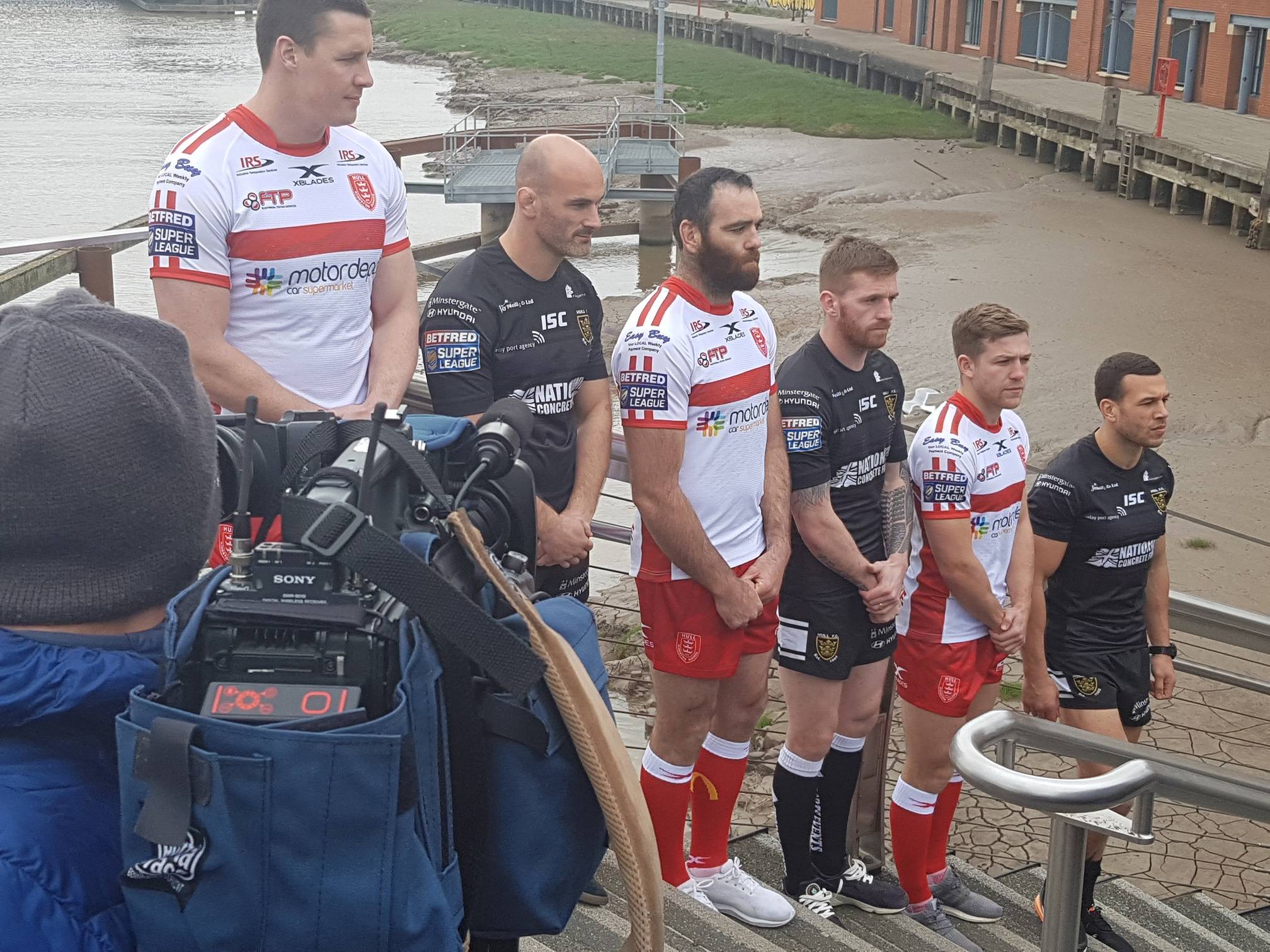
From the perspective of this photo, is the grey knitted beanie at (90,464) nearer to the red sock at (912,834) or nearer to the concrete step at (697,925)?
the concrete step at (697,925)

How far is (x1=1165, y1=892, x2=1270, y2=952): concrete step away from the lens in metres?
4.43

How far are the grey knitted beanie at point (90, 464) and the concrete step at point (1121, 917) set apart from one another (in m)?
3.76

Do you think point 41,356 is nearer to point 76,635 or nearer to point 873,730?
point 76,635

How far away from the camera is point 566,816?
1658mm

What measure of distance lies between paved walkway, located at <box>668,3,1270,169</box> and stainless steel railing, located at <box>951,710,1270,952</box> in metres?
20.4

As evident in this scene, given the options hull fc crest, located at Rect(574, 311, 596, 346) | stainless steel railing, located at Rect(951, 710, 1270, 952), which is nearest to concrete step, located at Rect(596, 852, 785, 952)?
stainless steel railing, located at Rect(951, 710, 1270, 952)

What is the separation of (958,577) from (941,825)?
0.83 metres

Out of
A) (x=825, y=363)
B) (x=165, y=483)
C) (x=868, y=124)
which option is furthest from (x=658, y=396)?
(x=868, y=124)

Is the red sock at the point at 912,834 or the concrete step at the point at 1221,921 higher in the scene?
the red sock at the point at 912,834

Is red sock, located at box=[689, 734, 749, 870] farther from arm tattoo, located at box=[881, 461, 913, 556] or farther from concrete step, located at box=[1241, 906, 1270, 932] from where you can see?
concrete step, located at box=[1241, 906, 1270, 932]

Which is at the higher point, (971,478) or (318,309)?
(318,309)

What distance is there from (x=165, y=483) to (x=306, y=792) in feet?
1.14

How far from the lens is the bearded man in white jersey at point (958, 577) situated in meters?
4.16

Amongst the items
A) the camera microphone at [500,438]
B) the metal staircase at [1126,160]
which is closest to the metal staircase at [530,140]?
the metal staircase at [1126,160]
